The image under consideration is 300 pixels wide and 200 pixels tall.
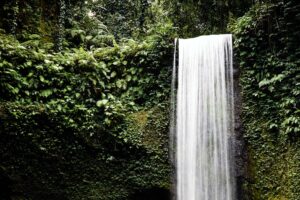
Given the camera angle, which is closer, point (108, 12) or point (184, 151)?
point (184, 151)

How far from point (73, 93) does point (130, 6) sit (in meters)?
8.89

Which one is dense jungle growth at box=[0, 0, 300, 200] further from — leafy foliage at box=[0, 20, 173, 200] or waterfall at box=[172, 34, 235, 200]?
waterfall at box=[172, 34, 235, 200]

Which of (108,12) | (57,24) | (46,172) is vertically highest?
(108,12)

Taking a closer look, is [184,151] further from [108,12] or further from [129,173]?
[108,12]

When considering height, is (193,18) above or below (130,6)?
below

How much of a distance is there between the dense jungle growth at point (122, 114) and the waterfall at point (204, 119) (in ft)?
1.04

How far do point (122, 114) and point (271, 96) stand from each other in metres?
3.52

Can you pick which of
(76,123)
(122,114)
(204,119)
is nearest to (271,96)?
(204,119)

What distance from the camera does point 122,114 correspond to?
845cm

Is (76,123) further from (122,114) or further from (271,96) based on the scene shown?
(271,96)

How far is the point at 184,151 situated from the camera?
827 centimetres

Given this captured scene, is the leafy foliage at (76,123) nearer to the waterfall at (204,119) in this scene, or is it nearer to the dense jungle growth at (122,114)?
the dense jungle growth at (122,114)

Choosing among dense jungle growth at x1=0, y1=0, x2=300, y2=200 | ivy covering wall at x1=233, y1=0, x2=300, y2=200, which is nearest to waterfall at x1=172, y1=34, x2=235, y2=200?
dense jungle growth at x1=0, y1=0, x2=300, y2=200

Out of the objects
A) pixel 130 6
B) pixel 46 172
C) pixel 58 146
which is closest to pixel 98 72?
pixel 58 146
